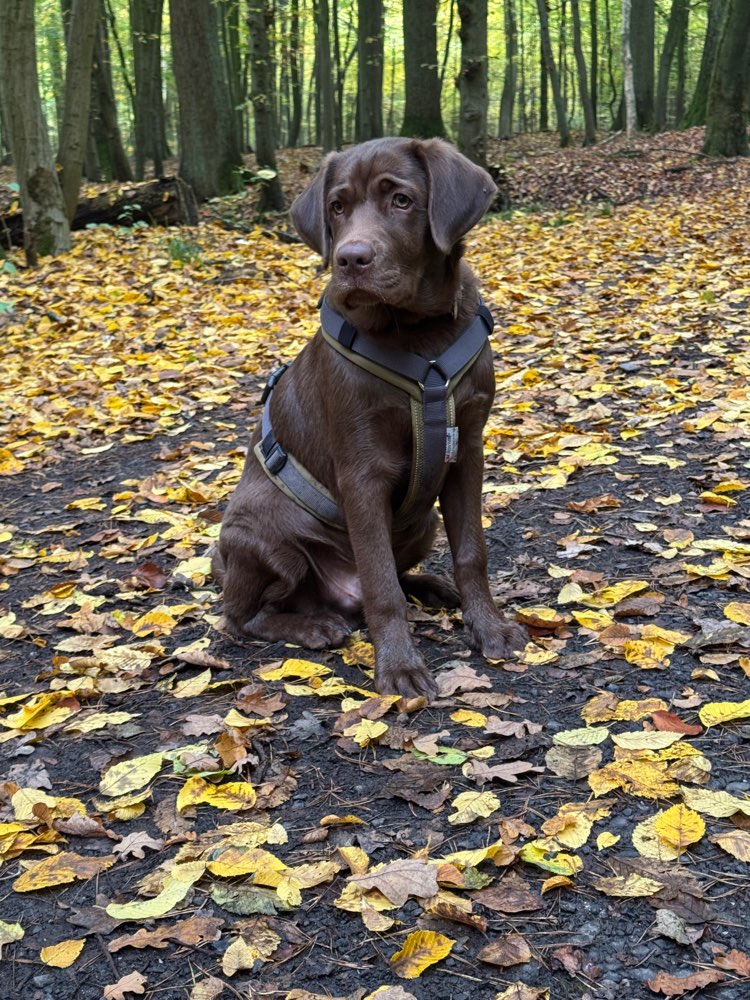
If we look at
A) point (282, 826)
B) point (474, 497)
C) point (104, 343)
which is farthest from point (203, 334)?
point (282, 826)

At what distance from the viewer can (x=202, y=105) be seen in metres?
16.1

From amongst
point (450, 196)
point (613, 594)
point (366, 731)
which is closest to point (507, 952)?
point (366, 731)

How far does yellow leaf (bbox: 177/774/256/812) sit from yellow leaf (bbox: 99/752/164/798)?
0.15 meters

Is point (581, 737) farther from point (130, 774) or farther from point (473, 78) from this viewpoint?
point (473, 78)

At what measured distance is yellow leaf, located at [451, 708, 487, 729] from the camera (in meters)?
3.25

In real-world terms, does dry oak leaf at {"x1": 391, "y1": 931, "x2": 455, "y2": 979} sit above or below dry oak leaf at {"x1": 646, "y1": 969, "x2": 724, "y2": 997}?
below

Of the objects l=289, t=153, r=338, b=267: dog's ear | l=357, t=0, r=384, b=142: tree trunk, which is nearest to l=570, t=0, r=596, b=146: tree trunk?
l=357, t=0, r=384, b=142: tree trunk

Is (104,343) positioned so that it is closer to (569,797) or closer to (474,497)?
(474,497)

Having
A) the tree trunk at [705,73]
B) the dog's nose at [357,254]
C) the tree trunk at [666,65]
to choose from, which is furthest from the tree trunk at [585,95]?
the dog's nose at [357,254]

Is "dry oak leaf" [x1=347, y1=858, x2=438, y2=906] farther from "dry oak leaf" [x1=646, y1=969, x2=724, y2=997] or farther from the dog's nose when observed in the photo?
the dog's nose

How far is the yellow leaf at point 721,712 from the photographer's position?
121 inches

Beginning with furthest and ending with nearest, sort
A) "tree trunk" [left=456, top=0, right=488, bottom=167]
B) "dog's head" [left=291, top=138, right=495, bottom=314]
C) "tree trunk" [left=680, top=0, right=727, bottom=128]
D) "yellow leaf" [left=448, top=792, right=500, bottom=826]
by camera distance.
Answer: "tree trunk" [left=680, top=0, right=727, bottom=128] → "tree trunk" [left=456, top=0, right=488, bottom=167] → "dog's head" [left=291, top=138, right=495, bottom=314] → "yellow leaf" [left=448, top=792, right=500, bottom=826]

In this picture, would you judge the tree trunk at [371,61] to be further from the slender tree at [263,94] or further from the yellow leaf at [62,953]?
the yellow leaf at [62,953]

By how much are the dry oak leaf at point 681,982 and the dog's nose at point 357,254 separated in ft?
7.58
